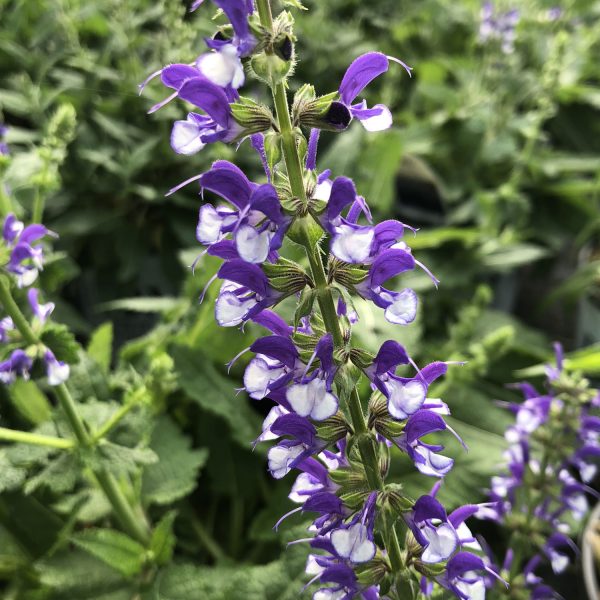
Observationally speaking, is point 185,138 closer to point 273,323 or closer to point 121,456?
point 273,323

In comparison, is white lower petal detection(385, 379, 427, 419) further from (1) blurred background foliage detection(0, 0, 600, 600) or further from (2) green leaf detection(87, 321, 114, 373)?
(2) green leaf detection(87, 321, 114, 373)

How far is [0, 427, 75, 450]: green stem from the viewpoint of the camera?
701 mm

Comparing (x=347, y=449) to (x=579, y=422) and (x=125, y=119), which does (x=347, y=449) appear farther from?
(x=125, y=119)

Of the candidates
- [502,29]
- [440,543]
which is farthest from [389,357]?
[502,29]

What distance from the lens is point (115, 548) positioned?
0.77m

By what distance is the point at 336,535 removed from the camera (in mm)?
445

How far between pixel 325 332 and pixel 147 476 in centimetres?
54

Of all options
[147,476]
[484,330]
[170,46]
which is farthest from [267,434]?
[170,46]

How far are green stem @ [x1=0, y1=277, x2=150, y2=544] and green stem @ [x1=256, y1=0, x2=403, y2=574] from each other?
36 centimetres

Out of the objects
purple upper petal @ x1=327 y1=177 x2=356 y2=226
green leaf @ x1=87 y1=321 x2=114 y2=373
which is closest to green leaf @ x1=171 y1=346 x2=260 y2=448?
green leaf @ x1=87 y1=321 x2=114 y2=373

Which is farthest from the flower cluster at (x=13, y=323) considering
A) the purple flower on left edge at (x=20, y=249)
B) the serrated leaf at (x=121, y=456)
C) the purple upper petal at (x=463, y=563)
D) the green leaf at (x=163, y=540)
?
the purple upper petal at (x=463, y=563)

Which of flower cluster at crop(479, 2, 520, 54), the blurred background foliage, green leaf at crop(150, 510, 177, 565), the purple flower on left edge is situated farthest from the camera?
flower cluster at crop(479, 2, 520, 54)

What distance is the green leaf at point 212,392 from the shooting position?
3.05 feet

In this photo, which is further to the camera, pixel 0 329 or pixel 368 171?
pixel 368 171
